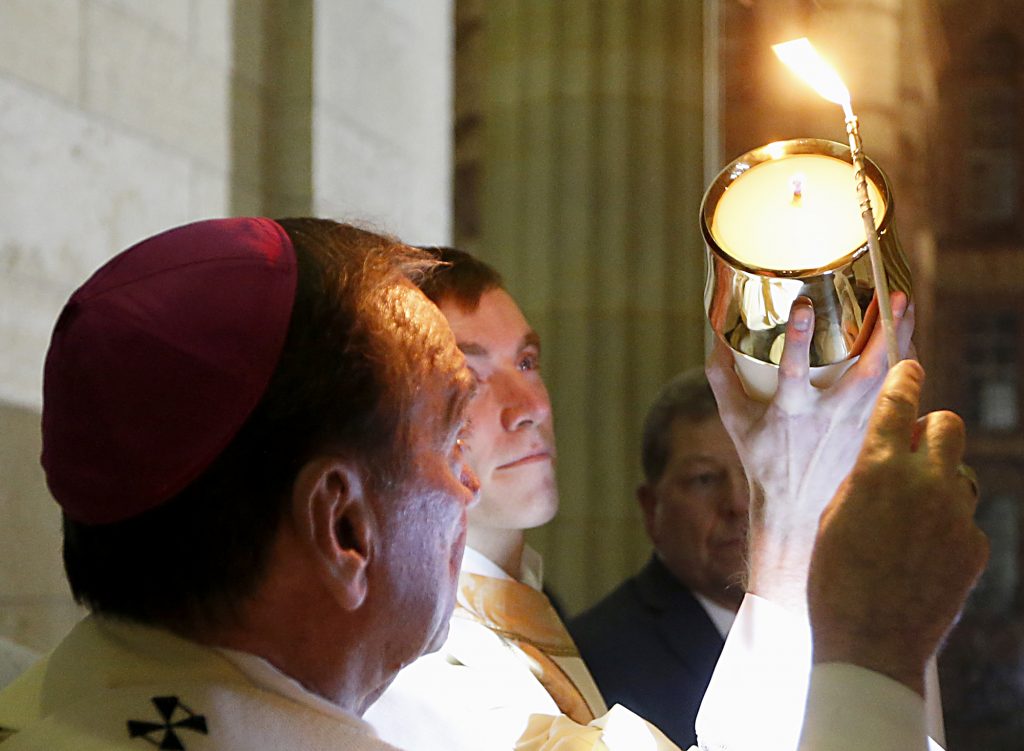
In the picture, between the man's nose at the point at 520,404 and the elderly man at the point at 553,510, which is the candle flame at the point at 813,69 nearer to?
the elderly man at the point at 553,510

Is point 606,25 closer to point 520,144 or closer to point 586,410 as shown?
point 520,144

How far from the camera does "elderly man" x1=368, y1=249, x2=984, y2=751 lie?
4.34 ft

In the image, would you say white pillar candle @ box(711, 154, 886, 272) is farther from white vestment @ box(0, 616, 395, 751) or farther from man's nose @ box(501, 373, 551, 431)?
man's nose @ box(501, 373, 551, 431)

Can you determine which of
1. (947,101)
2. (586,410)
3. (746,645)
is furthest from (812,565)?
(947,101)

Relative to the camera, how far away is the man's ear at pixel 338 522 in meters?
1.36

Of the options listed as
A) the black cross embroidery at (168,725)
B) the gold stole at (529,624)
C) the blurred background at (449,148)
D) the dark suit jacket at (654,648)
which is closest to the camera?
the black cross embroidery at (168,725)

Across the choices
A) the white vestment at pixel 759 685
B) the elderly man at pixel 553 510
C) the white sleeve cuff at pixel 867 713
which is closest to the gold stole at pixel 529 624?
the elderly man at pixel 553 510

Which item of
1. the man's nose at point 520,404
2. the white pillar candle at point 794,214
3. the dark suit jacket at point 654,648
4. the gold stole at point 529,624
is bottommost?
the dark suit jacket at point 654,648

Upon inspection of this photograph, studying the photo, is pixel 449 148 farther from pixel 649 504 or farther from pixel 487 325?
pixel 487 325

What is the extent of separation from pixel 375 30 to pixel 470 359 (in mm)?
1708

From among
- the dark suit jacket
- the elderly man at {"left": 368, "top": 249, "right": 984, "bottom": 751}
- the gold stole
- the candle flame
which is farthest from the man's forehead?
the dark suit jacket

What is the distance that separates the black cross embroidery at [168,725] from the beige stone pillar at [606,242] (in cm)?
441

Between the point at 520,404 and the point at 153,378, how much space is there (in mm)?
1301

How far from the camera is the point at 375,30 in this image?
4.01 metres
